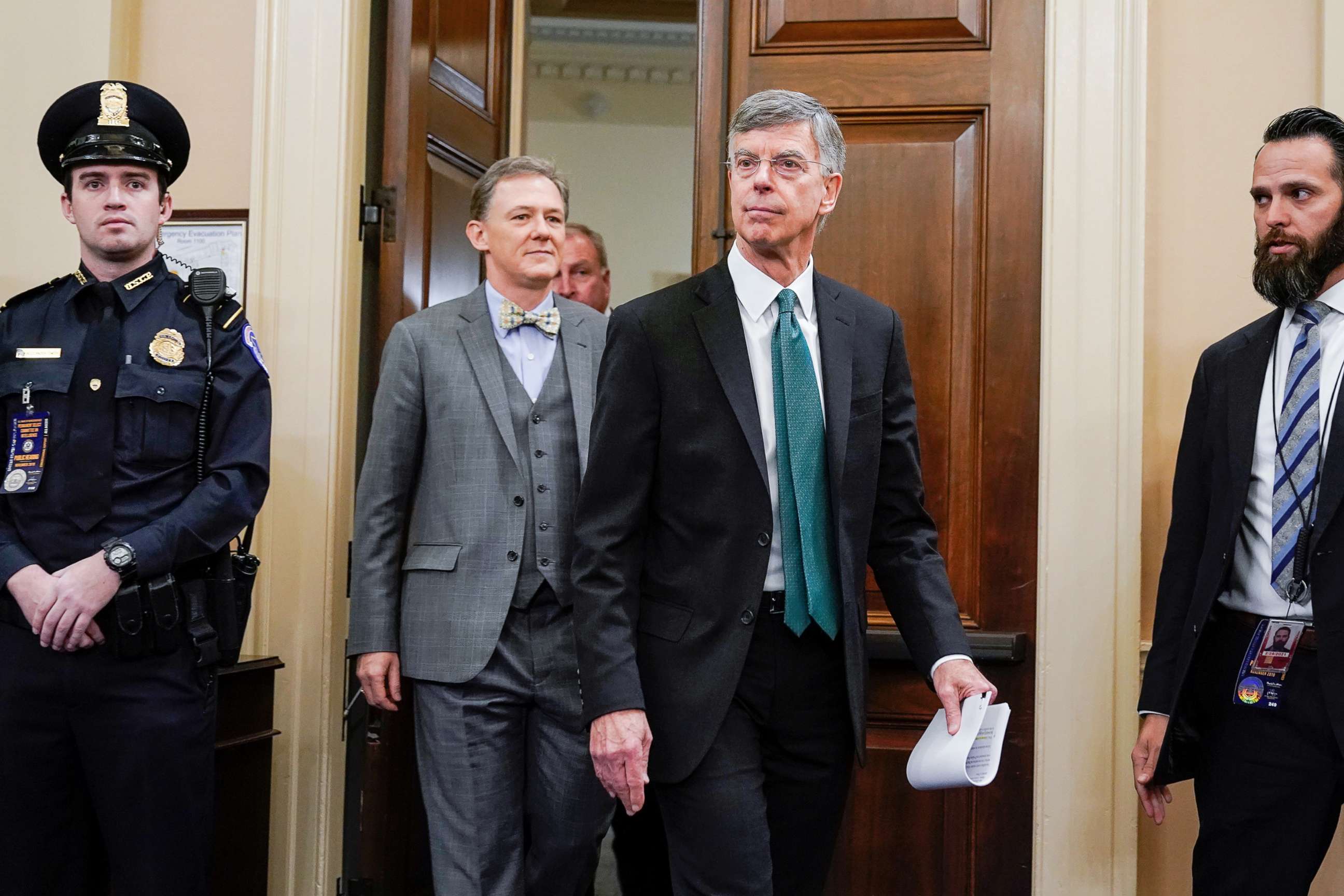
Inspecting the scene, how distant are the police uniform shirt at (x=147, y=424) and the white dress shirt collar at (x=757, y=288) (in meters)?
1.10

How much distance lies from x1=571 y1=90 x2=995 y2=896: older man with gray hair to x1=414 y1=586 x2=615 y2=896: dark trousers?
73 centimetres

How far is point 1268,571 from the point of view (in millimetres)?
2266

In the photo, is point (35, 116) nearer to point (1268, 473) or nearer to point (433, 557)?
point (433, 557)

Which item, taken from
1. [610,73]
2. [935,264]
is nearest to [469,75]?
[935,264]

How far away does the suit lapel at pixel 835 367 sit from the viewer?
2008 millimetres

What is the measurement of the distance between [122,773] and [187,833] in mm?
176

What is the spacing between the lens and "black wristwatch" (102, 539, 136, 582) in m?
2.37

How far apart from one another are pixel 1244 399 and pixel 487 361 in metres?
1.55

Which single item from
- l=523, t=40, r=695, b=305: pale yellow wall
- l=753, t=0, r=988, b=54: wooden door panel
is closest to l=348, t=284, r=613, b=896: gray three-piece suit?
l=753, t=0, r=988, b=54: wooden door panel

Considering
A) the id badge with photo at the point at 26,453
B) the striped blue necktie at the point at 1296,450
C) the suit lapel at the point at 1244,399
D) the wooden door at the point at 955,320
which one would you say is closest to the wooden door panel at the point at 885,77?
the wooden door at the point at 955,320

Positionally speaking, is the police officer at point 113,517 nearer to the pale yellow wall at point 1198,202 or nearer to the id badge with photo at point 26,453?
the id badge with photo at point 26,453

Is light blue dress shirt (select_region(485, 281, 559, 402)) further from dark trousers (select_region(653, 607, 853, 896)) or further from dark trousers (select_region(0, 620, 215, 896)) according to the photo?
dark trousers (select_region(653, 607, 853, 896))

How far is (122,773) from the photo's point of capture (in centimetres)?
239

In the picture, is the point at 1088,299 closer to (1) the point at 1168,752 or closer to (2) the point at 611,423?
(1) the point at 1168,752
